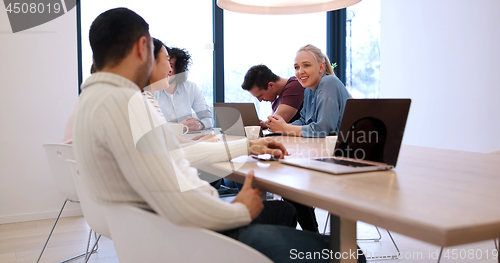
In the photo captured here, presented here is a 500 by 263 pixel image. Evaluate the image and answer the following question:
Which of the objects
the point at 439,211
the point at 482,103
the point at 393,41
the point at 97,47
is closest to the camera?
the point at 439,211

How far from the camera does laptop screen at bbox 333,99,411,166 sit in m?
1.18

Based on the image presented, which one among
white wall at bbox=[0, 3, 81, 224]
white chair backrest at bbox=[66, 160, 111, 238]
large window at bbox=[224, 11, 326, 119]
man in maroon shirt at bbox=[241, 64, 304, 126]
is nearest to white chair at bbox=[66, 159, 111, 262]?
white chair backrest at bbox=[66, 160, 111, 238]

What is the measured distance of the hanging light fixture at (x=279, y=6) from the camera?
2.30m

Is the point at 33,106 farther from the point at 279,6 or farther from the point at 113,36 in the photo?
the point at 113,36

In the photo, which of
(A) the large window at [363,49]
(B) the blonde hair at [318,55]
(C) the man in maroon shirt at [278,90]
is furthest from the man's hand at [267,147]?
(A) the large window at [363,49]

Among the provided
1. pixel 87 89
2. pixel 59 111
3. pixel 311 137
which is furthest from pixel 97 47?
pixel 59 111

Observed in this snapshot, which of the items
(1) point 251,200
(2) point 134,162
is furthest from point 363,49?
(2) point 134,162

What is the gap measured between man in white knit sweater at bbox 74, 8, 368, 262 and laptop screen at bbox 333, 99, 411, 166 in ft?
1.15

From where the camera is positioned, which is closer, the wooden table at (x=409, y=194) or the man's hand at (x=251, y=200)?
the wooden table at (x=409, y=194)

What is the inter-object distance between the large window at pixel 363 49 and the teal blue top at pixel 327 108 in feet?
8.07

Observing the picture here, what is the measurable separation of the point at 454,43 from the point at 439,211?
3.23 meters

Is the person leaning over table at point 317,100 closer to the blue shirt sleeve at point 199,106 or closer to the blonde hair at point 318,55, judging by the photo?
the blonde hair at point 318,55

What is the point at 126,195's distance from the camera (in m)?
0.91

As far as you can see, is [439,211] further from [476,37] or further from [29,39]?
[29,39]
